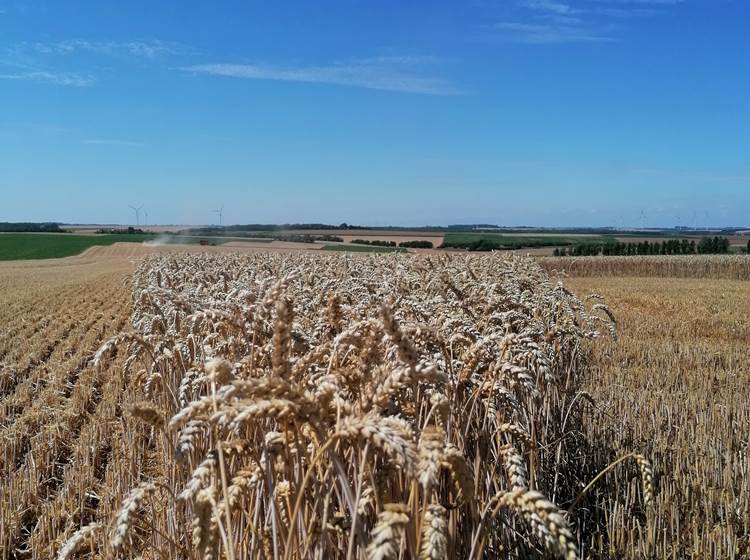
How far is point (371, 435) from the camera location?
71.2 inches

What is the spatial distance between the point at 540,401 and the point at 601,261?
152ft

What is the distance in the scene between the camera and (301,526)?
2.79 m

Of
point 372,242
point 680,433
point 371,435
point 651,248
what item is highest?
point 372,242

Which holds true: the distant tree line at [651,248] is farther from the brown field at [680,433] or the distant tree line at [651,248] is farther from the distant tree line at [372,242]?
the brown field at [680,433]

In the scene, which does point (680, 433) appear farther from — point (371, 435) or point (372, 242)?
point (372, 242)

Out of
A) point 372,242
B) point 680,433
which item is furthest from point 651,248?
point 680,433

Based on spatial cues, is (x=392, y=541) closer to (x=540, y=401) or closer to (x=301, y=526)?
(x=301, y=526)

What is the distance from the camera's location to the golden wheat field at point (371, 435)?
86.6 inches

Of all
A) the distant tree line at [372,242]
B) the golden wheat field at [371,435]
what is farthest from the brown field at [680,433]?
the distant tree line at [372,242]

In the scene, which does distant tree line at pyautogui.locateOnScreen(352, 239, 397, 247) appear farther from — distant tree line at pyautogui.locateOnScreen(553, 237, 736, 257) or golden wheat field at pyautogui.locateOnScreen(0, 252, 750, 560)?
golden wheat field at pyautogui.locateOnScreen(0, 252, 750, 560)

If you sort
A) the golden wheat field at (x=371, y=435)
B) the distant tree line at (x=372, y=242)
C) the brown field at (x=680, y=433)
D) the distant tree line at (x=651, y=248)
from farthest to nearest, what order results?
the distant tree line at (x=372, y=242) < the distant tree line at (x=651, y=248) < the brown field at (x=680, y=433) < the golden wheat field at (x=371, y=435)

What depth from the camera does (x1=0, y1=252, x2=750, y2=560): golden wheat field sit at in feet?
7.22

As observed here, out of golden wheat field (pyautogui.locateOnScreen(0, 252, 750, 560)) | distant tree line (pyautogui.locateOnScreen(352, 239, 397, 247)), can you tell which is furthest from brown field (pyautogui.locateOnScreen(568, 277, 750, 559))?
distant tree line (pyautogui.locateOnScreen(352, 239, 397, 247))

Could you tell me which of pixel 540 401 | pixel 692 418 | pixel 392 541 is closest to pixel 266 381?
pixel 392 541
